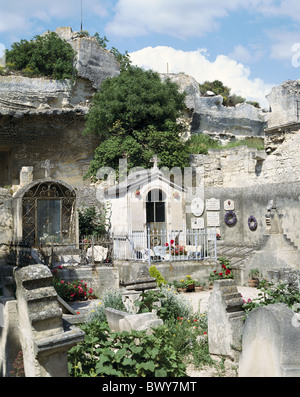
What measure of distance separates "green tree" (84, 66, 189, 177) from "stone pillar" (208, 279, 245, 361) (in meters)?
13.5

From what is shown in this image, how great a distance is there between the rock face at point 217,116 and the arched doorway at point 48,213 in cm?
1382

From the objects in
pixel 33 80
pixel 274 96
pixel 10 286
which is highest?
pixel 33 80

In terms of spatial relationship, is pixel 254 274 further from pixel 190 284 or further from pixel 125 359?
pixel 125 359

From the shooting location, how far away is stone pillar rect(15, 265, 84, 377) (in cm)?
341

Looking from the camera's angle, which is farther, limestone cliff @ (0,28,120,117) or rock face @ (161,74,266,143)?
rock face @ (161,74,266,143)

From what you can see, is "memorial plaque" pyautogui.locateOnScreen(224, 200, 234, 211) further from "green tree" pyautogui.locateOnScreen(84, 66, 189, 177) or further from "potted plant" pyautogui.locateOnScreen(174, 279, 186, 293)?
"potted plant" pyautogui.locateOnScreen(174, 279, 186, 293)

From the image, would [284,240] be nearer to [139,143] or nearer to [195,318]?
[195,318]

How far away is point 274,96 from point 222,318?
49.5 ft

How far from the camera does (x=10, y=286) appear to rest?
15.2 feet

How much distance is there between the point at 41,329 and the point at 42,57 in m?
21.7

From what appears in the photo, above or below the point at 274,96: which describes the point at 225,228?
below

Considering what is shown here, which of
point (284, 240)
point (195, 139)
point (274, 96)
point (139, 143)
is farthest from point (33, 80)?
point (284, 240)

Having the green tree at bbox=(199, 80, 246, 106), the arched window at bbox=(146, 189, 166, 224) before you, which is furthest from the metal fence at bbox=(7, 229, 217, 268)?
the green tree at bbox=(199, 80, 246, 106)

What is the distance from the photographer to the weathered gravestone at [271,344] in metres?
3.53
